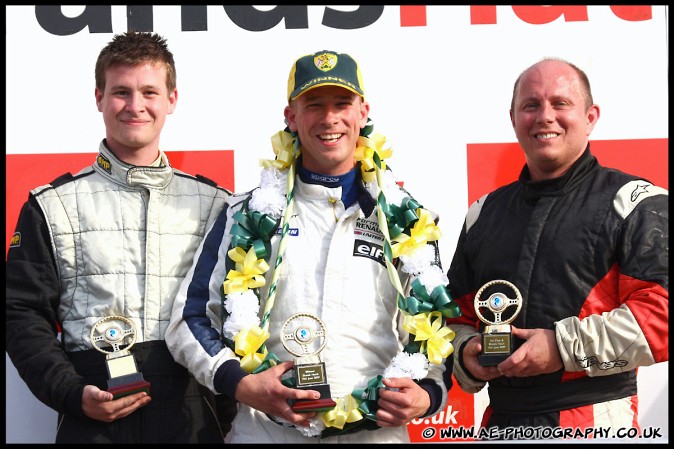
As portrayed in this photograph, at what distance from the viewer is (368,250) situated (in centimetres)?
324

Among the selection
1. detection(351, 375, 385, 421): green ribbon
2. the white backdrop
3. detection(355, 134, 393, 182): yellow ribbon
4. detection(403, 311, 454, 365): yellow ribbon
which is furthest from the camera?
the white backdrop

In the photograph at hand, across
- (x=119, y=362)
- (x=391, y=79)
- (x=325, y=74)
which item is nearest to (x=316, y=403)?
(x=119, y=362)

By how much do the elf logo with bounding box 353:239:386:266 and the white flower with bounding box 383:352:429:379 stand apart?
36 cm

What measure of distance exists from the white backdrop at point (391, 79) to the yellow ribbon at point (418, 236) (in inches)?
26.3

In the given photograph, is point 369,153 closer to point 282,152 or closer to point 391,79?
point 282,152

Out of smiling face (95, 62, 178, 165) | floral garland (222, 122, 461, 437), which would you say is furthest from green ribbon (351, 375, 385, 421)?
smiling face (95, 62, 178, 165)

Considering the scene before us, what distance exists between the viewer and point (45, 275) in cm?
327

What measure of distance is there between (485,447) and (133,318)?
52.2 inches

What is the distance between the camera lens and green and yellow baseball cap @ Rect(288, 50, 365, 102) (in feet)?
10.6

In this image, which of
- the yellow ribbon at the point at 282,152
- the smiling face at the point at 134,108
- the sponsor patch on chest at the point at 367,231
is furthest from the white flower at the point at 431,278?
the smiling face at the point at 134,108

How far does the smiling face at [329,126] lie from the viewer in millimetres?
3221

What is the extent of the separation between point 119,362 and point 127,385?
0.09m

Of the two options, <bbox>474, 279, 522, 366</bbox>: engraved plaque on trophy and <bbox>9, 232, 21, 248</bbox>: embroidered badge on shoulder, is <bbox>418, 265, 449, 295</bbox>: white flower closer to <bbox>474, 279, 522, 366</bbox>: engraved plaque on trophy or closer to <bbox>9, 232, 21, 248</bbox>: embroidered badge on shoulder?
<bbox>474, 279, 522, 366</bbox>: engraved plaque on trophy

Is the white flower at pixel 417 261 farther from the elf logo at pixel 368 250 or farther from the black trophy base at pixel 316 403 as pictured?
the black trophy base at pixel 316 403
